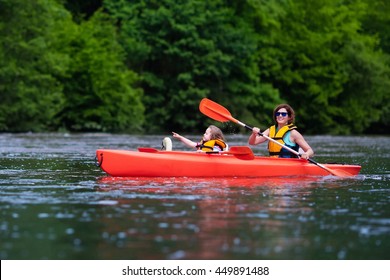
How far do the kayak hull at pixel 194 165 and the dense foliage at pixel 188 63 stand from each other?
26.3 metres

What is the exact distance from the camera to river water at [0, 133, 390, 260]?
8695 millimetres

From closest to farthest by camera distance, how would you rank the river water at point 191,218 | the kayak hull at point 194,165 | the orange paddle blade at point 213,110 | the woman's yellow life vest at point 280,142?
the river water at point 191,218 < the kayak hull at point 194,165 < the woman's yellow life vest at point 280,142 < the orange paddle blade at point 213,110

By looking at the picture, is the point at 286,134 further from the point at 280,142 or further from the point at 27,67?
the point at 27,67

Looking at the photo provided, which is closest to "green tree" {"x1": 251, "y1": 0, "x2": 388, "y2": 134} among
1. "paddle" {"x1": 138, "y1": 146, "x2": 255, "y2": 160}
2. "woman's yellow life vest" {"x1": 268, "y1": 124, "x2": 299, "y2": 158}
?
"woman's yellow life vest" {"x1": 268, "y1": 124, "x2": 299, "y2": 158}

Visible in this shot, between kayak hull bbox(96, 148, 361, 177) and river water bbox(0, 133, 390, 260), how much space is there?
0.22m

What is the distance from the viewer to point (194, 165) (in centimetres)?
1556

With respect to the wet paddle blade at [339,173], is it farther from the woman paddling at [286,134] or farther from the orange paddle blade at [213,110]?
the orange paddle blade at [213,110]

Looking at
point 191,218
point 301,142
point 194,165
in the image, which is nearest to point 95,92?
point 301,142

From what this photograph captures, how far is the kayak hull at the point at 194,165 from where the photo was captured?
15.3 m

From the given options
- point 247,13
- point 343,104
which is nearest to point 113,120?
point 247,13

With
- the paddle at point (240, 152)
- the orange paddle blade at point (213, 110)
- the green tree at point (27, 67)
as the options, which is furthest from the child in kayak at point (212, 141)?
the green tree at point (27, 67)

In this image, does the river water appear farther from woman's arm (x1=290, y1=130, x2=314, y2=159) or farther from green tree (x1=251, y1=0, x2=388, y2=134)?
green tree (x1=251, y1=0, x2=388, y2=134)
